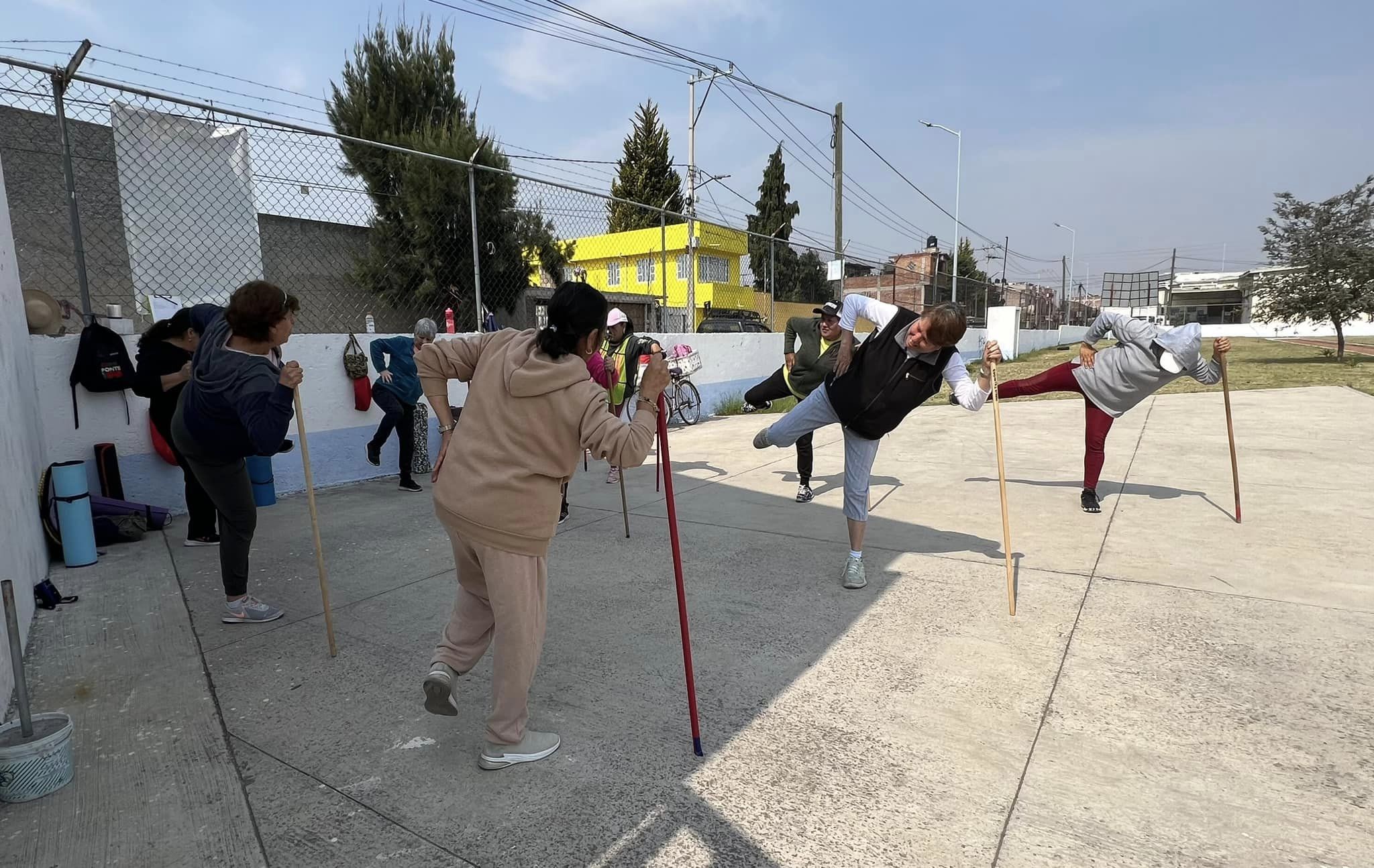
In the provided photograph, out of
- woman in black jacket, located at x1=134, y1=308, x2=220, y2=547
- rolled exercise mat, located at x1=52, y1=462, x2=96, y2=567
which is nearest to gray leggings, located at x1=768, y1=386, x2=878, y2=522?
woman in black jacket, located at x1=134, y1=308, x2=220, y2=547

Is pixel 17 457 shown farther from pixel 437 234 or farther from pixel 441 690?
pixel 437 234

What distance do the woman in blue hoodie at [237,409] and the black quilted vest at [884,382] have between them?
9.41 ft

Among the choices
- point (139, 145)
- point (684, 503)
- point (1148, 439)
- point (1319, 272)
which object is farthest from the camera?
point (1319, 272)

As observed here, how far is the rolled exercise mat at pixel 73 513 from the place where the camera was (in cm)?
450

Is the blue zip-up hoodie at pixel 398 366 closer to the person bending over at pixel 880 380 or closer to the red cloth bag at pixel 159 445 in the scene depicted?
the red cloth bag at pixel 159 445

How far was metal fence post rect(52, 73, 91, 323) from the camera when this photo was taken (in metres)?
5.12

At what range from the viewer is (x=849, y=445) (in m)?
4.28

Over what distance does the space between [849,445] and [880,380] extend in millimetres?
494

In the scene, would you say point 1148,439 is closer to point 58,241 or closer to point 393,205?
point 393,205

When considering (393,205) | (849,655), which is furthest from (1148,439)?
(393,205)

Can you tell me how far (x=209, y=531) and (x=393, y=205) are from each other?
4768 mm

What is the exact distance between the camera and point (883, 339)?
406 cm

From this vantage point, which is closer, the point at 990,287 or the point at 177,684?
the point at 177,684

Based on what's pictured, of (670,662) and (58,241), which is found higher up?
(58,241)
